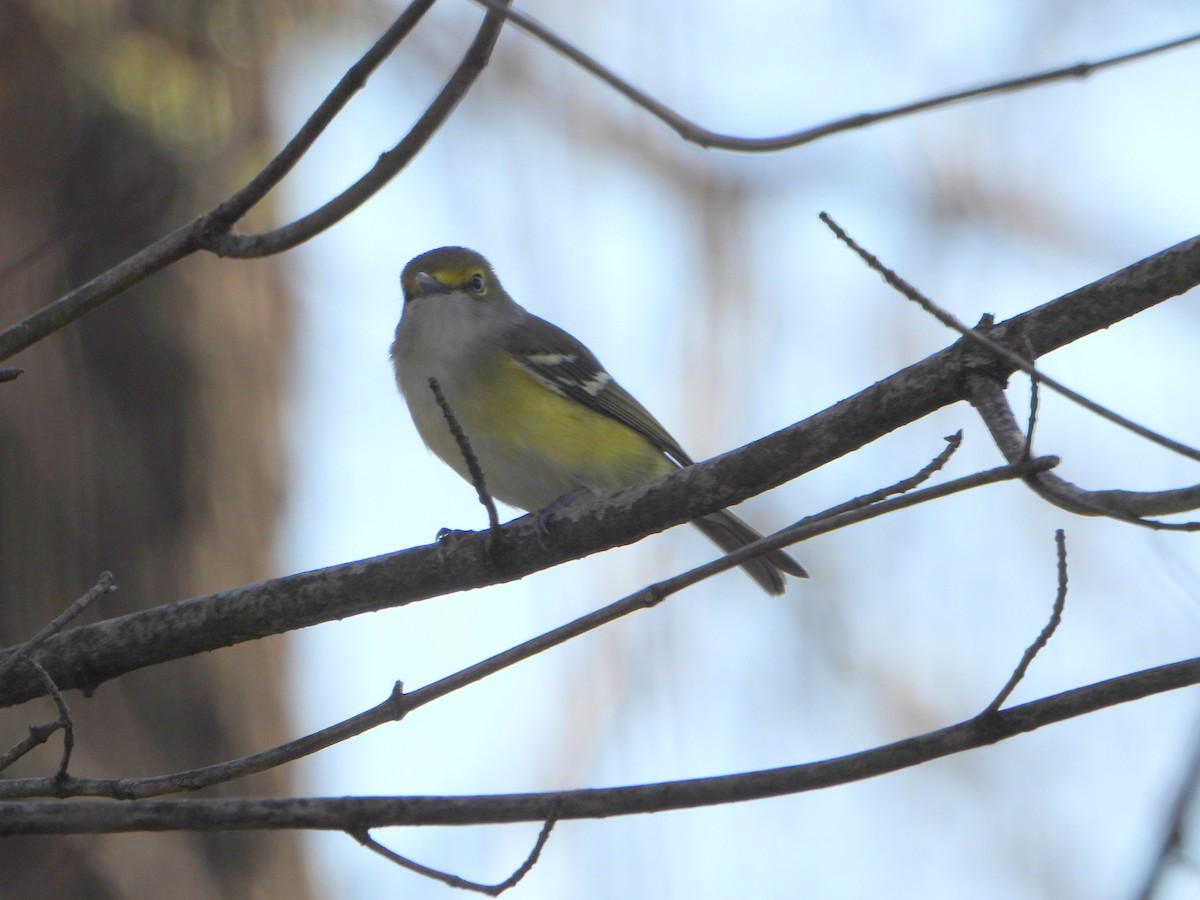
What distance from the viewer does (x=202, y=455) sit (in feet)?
22.4

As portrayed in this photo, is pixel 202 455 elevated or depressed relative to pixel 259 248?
elevated

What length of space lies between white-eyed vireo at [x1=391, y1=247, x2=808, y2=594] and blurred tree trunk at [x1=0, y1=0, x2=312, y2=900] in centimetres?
125

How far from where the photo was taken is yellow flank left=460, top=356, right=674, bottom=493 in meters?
5.43

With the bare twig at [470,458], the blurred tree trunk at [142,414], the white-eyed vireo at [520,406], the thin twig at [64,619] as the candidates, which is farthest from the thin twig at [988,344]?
the blurred tree trunk at [142,414]

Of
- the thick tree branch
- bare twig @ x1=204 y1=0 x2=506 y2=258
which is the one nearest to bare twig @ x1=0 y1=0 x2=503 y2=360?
bare twig @ x1=204 y1=0 x2=506 y2=258

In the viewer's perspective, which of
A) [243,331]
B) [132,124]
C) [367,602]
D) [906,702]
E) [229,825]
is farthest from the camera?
[906,702]

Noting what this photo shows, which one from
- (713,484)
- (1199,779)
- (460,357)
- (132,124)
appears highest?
(132,124)

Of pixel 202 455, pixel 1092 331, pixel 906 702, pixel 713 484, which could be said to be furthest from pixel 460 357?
pixel 906 702

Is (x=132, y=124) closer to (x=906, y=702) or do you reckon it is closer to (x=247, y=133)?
(x=247, y=133)

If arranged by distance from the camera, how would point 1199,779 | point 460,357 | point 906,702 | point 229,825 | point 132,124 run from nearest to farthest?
point 1199,779 < point 229,825 < point 460,357 < point 132,124 < point 906,702

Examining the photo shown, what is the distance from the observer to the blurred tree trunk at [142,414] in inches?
239

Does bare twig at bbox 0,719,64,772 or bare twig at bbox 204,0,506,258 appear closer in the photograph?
bare twig at bbox 0,719,64,772

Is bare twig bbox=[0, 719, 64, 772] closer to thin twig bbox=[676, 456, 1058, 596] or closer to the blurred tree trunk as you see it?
thin twig bbox=[676, 456, 1058, 596]

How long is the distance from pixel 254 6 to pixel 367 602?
4460 mm
